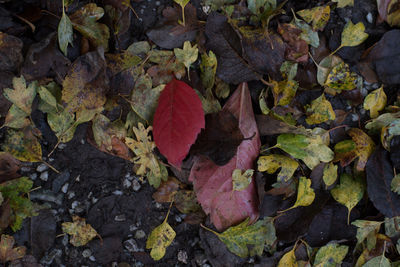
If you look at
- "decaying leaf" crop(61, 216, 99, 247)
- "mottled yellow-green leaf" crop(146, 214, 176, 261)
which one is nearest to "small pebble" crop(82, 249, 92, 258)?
"decaying leaf" crop(61, 216, 99, 247)

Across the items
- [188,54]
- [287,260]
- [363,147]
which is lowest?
[287,260]

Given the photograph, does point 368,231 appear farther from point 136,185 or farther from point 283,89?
point 136,185

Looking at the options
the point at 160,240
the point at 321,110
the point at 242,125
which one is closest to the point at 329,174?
the point at 321,110

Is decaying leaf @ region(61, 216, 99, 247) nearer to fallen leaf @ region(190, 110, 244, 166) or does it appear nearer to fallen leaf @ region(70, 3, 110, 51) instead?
fallen leaf @ region(190, 110, 244, 166)

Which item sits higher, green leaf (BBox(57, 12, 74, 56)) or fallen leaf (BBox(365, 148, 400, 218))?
green leaf (BBox(57, 12, 74, 56))

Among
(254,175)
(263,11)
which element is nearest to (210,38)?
(263,11)

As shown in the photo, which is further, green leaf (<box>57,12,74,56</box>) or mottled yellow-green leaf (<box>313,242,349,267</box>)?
mottled yellow-green leaf (<box>313,242,349,267</box>)

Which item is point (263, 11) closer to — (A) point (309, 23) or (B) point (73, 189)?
(A) point (309, 23)
